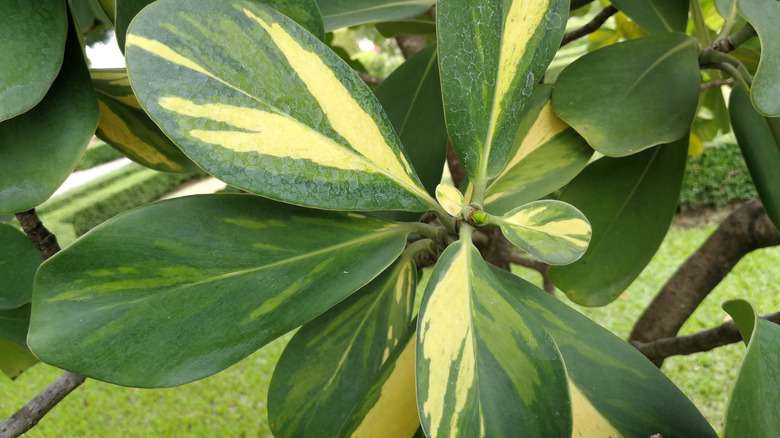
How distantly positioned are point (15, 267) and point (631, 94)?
27.2 inches

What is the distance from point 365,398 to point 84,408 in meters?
2.74

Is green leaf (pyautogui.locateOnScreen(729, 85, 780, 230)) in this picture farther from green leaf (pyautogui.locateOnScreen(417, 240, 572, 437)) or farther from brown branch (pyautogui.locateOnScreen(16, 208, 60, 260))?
brown branch (pyautogui.locateOnScreen(16, 208, 60, 260))

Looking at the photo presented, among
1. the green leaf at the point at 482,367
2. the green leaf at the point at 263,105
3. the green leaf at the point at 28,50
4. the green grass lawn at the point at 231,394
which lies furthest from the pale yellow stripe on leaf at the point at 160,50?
the green grass lawn at the point at 231,394

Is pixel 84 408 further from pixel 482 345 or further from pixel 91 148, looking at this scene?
pixel 91 148

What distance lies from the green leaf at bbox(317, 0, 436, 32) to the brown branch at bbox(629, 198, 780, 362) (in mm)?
602

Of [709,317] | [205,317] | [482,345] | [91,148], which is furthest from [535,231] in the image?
[91,148]

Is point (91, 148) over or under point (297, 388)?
under

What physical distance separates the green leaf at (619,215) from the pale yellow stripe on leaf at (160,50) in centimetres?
47

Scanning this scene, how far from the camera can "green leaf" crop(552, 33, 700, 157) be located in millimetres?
536

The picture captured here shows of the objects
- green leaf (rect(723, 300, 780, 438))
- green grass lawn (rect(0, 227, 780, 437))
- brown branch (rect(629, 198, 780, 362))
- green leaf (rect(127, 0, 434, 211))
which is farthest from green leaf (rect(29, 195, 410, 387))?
green grass lawn (rect(0, 227, 780, 437))

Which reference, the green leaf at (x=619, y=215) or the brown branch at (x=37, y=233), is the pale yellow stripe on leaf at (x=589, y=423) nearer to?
the green leaf at (x=619, y=215)

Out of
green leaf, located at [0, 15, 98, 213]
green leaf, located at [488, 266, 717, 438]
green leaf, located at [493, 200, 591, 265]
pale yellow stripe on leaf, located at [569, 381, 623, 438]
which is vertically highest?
green leaf, located at [493, 200, 591, 265]

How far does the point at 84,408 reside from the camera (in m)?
2.67

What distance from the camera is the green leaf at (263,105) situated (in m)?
0.34
